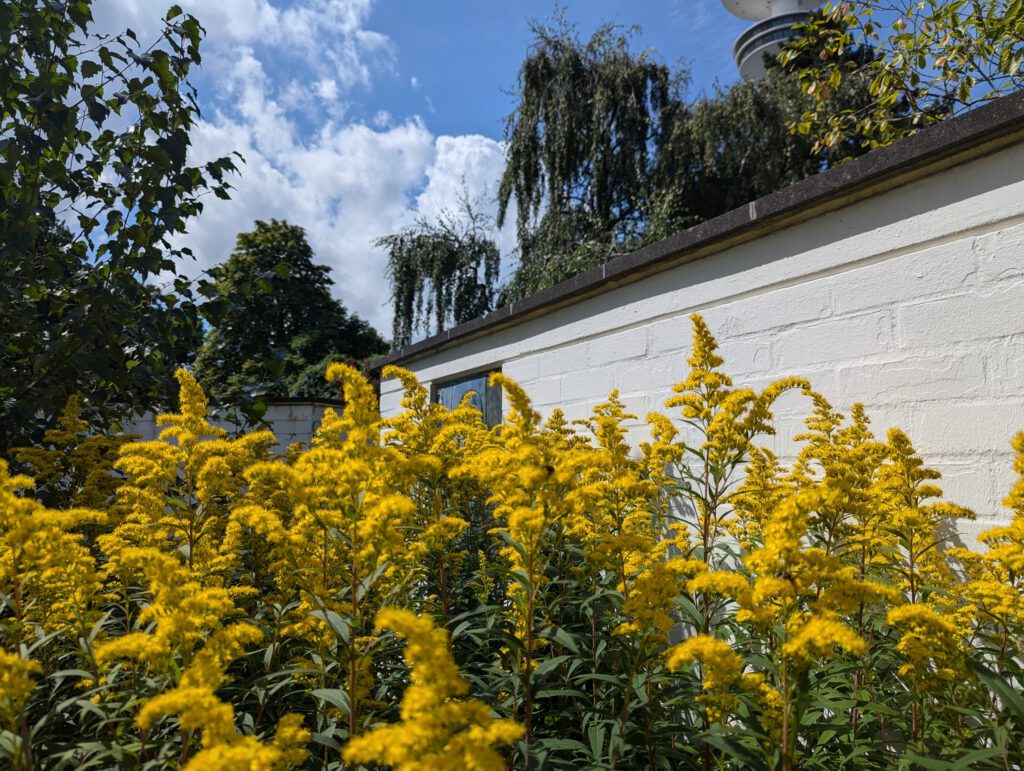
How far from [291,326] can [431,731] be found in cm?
2697

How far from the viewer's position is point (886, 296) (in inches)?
108

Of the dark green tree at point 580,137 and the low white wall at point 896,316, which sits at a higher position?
the dark green tree at point 580,137

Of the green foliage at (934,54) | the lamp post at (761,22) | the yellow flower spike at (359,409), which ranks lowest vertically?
the yellow flower spike at (359,409)

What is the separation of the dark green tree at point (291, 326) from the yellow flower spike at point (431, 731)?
21.2 m

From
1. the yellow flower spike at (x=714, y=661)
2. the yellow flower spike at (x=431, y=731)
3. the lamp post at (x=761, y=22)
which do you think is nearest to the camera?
the yellow flower spike at (x=431, y=731)

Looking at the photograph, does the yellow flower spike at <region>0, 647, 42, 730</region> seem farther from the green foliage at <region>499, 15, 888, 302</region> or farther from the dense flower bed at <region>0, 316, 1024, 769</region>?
the green foliage at <region>499, 15, 888, 302</region>

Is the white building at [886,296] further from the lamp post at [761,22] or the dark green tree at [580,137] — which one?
the lamp post at [761,22]

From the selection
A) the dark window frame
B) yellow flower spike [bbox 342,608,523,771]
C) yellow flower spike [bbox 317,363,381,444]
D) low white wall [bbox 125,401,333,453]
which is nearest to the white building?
the dark window frame

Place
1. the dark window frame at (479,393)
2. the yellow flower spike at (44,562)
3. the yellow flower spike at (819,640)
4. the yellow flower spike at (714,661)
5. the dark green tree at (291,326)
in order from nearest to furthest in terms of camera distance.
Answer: the yellow flower spike at (819,640), the yellow flower spike at (714,661), the yellow flower spike at (44,562), the dark window frame at (479,393), the dark green tree at (291,326)

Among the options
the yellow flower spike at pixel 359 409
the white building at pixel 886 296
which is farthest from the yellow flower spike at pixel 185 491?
Answer: the white building at pixel 886 296

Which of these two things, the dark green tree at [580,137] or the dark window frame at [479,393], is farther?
the dark green tree at [580,137]

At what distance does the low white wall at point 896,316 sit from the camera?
238 centimetres

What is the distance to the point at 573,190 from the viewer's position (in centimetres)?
1554

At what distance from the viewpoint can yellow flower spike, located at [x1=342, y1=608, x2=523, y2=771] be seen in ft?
3.47
